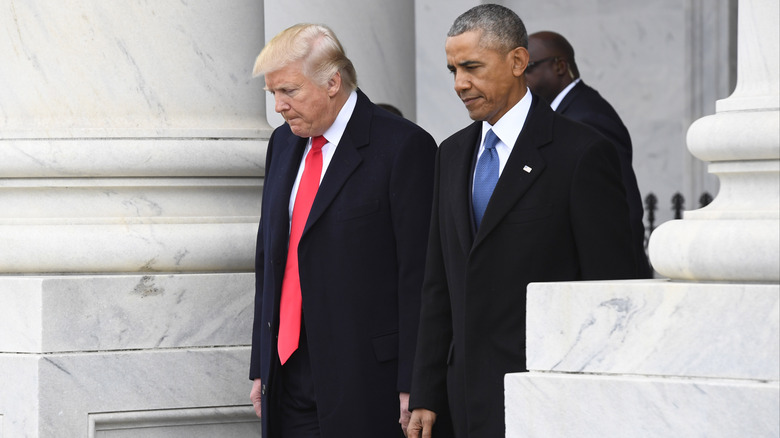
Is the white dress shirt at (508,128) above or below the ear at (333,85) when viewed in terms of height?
below

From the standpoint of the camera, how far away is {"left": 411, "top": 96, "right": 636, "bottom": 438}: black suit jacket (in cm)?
447

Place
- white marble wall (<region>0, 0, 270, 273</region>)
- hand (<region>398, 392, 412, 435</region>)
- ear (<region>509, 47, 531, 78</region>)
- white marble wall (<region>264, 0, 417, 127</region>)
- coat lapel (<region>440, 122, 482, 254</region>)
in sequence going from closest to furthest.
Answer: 1. coat lapel (<region>440, 122, 482, 254</region>)
2. ear (<region>509, 47, 531, 78</region>)
3. hand (<region>398, 392, 412, 435</region>)
4. white marble wall (<region>0, 0, 270, 273</region>)
5. white marble wall (<region>264, 0, 417, 127</region>)

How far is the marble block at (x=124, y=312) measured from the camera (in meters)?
5.66

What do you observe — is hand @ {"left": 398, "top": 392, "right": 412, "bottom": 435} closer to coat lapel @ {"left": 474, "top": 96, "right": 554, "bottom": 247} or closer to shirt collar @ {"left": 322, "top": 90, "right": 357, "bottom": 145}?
coat lapel @ {"left": 474, "top": 96, "right": 554, "bottom": 247}

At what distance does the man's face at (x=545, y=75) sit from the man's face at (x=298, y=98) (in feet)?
7.33

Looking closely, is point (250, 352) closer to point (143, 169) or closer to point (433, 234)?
point (143, 169)

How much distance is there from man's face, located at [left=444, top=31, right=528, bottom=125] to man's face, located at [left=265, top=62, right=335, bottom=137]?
0.72 metres

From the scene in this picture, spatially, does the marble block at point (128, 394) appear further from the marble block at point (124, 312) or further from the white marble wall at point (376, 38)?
the white marble wall at point (376, 38)

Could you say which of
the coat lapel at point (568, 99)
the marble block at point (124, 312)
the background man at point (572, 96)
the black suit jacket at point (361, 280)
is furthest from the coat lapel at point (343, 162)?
the coat lapel at point (568, 99)

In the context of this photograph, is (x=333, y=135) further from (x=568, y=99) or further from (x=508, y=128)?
(x=568, y=99)

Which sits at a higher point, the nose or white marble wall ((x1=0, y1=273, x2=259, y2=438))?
the nose

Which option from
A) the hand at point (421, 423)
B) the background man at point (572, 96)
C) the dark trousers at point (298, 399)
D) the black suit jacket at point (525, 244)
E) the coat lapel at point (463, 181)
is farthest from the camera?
the background man at point (572, 96)

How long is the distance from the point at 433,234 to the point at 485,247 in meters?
0.36

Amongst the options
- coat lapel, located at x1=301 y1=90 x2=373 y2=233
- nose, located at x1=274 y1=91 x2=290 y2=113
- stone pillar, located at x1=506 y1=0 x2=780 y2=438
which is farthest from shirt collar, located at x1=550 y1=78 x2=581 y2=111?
stone pillar, located at x1=506 y1=0 x2=780 y2=438
